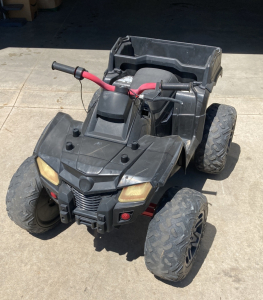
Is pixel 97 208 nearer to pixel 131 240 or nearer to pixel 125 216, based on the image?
pixel 125 216

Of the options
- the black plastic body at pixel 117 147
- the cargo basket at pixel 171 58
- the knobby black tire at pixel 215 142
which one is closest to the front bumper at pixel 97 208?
the black plastic body at pixel 117 147

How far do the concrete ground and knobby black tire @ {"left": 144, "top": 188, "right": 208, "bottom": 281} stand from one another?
334 millimetres

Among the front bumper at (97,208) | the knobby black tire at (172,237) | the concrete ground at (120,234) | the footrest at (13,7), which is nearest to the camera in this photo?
the front bumper at (97,208)

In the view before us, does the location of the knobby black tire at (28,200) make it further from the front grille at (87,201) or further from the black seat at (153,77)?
the black seat at (153,77)

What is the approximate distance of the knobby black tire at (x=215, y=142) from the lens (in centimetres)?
394

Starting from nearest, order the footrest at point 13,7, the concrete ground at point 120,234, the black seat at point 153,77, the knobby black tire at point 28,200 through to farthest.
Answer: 1. the concrete ground at point 120,234
2. the knobby black tire at point 28,200
3. the black seat at point 153,77
4. the footrest at point 13,7

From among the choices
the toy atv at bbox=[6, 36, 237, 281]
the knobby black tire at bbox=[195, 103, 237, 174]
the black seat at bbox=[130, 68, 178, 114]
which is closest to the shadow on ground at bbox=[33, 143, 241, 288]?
the toy atv at bbox=[6, 36, 237, 281]

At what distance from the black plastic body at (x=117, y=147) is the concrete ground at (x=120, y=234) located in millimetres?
682

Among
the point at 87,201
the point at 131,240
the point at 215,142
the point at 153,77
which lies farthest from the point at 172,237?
the point at 153,77

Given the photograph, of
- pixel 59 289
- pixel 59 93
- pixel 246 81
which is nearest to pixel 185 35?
pixel 246 81

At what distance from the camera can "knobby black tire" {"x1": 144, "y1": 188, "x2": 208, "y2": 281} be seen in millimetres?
2736

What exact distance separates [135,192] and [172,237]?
472 millimetres

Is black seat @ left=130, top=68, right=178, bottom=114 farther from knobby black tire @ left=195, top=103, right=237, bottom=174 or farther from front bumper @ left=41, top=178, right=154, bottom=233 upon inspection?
front bumper @ left=41, top=178, right=154, bottom=233

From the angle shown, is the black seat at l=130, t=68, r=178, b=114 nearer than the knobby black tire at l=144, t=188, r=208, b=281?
No
